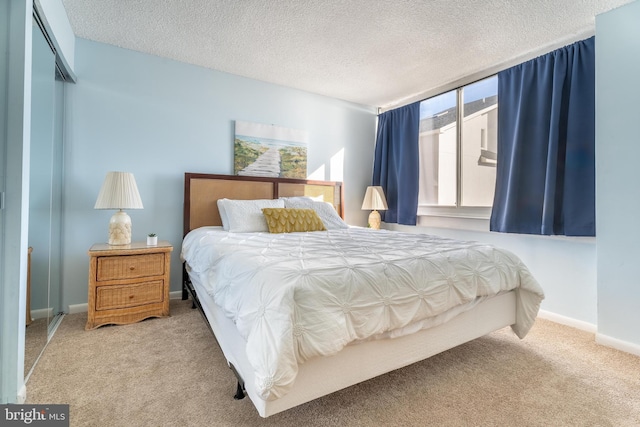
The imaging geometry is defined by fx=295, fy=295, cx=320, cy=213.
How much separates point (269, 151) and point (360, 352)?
279 centimetres

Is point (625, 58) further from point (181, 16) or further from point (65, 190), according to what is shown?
point (65, 190)

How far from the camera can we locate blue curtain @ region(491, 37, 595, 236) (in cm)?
246

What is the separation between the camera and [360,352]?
4.59 feet

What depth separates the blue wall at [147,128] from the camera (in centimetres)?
273

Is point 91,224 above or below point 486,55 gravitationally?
below

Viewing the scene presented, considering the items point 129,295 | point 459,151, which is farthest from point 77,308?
point 459,151

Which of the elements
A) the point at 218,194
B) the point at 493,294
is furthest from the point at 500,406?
the point at 218,194

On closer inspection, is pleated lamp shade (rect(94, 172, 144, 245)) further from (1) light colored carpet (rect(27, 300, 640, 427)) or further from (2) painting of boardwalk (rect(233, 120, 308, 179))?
(2) painting of boardwalk (rect(233, 120, 308, 179))

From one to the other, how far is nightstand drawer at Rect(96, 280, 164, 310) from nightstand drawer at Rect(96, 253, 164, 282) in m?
0.08

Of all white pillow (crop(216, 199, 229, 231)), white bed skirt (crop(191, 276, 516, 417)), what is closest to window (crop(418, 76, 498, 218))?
white bed skirt (crop(191, 276, 516, 417))

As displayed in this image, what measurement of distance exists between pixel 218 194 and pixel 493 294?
274 centimetres

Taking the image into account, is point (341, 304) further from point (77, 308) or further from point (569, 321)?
point (77, 308)

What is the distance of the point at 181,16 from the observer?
2412 millimetres

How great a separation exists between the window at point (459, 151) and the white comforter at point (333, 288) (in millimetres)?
1497
